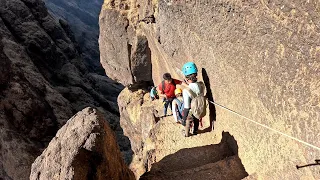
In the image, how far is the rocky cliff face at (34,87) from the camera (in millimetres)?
17672

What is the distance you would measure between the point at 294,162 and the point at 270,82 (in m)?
1.21

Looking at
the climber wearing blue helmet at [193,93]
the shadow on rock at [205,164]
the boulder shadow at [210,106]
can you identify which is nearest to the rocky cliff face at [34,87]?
the boulder shadow at [210,106]

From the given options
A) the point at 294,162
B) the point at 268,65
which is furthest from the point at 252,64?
the point at 294,162

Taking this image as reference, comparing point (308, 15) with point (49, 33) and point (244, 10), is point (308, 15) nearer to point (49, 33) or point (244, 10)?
point (244, 10)

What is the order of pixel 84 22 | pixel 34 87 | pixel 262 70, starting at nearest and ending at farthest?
pixel 262 70
pixel 34 87
pixel 84 22

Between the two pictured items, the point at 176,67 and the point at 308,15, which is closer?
the point at 308,15

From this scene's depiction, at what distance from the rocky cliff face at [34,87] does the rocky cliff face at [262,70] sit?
1299 centimetres

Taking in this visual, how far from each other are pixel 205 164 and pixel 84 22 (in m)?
69.7

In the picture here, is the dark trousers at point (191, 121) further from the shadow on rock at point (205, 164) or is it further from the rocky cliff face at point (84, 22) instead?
the rocky cliff face at point (84, 22)

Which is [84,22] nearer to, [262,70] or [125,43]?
[125,43]

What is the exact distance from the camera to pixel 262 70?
4.89 m

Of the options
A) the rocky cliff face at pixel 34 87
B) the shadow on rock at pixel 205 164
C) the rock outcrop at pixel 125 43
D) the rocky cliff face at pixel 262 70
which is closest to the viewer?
the rocky cliff face at pixel 262 70

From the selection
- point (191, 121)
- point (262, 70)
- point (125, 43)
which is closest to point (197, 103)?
point (191, 121)

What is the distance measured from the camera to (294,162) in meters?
4.27
